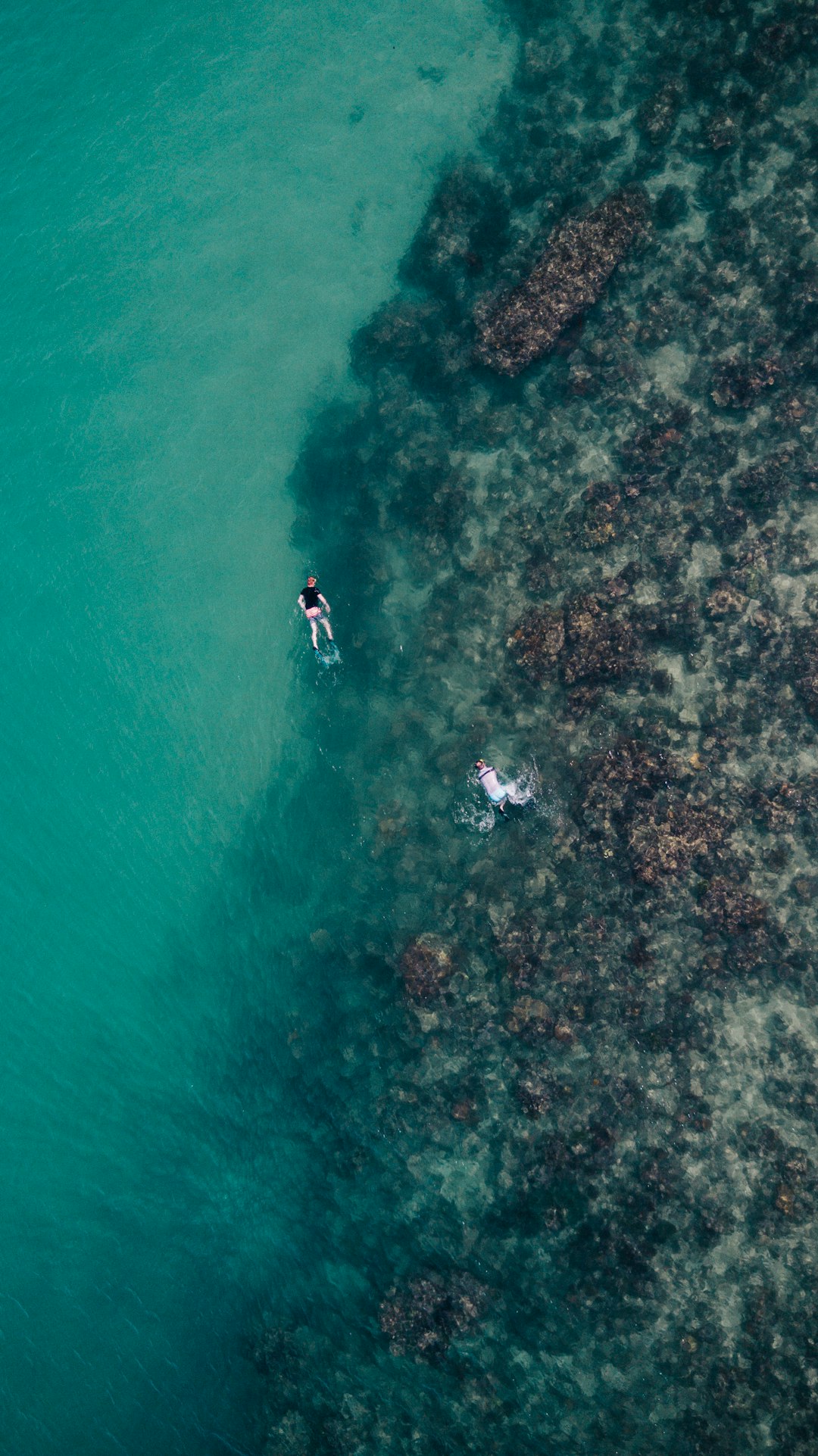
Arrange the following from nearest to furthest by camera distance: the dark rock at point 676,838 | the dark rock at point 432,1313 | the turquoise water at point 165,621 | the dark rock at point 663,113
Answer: the dark rock at point 432,1313, the dark rock at point 676,838, the dark rock at point 663,113, the turquoise water at point 165,621

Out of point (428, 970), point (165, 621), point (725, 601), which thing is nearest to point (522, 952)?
point (428, 970)

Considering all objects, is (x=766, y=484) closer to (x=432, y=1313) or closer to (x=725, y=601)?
(x=725, y=601)

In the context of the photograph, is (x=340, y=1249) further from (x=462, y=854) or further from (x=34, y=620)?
(x=34, y=620)

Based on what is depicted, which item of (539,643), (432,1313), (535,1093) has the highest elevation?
(539,643)

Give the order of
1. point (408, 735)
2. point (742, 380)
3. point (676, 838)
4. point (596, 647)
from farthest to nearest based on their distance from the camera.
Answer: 1. point (408, 735)
2. point (596, 647)
3. point (742, 380)
4. point (676, 838)

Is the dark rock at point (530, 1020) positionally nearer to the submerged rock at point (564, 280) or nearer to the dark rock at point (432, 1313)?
the dark rock at point (432, 1313)

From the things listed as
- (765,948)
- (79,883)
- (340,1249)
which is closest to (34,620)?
(79,883)

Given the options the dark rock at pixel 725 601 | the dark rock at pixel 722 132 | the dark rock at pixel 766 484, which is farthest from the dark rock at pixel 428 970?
the dark rock at pixel 722 132
